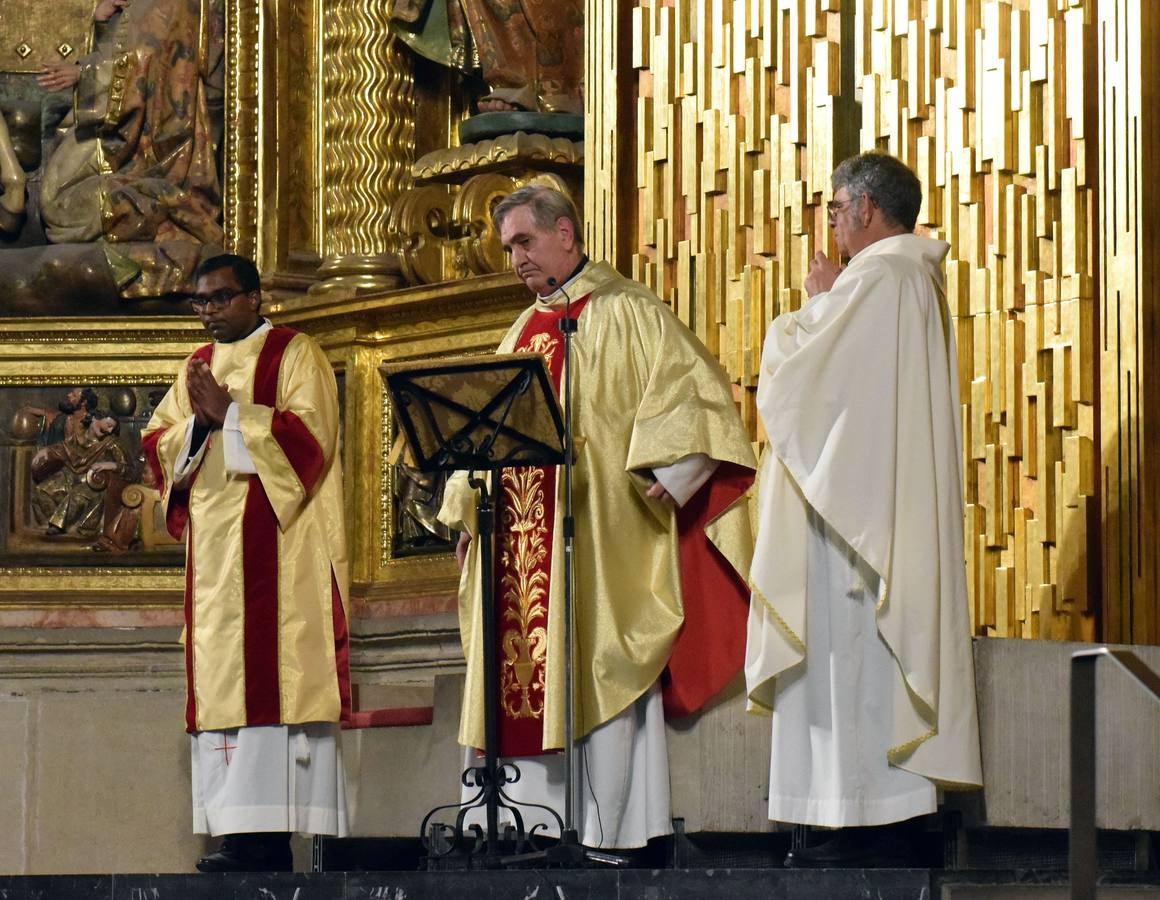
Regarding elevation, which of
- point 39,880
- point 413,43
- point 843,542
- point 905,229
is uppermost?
point 413,43

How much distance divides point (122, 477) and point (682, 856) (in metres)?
3.87

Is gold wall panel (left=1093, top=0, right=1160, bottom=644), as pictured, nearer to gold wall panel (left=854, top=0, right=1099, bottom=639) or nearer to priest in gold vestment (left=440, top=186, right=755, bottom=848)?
gold wall panel (left=854, top=0, right=1099, bottom=639)

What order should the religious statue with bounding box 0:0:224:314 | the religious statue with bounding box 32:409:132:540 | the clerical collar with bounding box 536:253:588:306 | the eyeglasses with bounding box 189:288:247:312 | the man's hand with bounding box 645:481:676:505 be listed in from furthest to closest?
the religious statue with bounding box 0:0:224:314 → the religious statue with bounding box 32:409:132:540 → the eyeglasses with bounding box 189:288:247:312 → the clerical collar with bounding box 536:253:588:306 → the man's hand with bounding box 645:481:676:505

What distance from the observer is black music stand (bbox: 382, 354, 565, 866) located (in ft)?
18.6

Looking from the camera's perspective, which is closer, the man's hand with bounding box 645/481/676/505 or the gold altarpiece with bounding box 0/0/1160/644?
the man's hand with bounding box 645/481/676/505

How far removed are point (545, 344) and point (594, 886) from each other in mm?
1797

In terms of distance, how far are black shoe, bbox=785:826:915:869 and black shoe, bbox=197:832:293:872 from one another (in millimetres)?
2002

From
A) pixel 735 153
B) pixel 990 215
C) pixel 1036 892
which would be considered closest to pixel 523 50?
pixel 735 153

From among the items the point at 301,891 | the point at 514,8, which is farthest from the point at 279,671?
the point at 514,8

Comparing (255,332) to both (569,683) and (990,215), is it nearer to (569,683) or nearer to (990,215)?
(569,683)

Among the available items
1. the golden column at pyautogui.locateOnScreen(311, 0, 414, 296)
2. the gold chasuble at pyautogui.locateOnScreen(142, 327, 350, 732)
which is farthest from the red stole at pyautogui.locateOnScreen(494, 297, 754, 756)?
the golden column at pyautogui.locateOnScreen(311, 0, 414, 296)

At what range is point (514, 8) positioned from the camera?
9000 millimetres

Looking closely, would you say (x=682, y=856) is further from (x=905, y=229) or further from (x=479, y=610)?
(x=905, y=229)

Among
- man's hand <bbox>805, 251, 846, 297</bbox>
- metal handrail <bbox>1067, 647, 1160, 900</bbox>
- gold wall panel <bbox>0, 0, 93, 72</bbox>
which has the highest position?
gold wall panel <bbox>0, 0, 93, 72</bbox>
